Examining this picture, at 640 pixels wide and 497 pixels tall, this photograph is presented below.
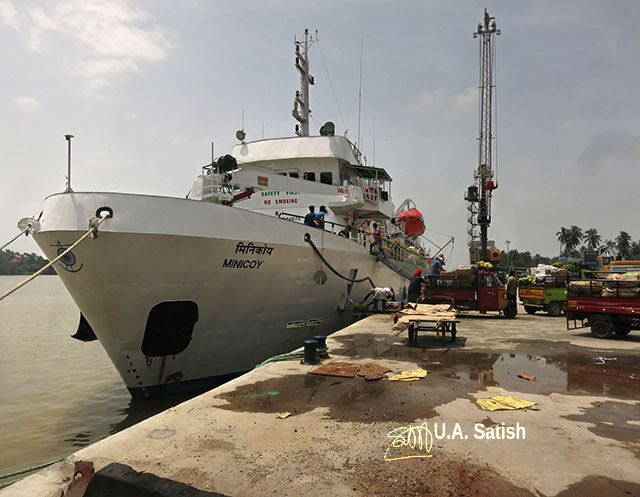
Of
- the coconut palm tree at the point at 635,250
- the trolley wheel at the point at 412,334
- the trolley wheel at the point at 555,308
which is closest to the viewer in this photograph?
the trolley wheel at the point at 412,334

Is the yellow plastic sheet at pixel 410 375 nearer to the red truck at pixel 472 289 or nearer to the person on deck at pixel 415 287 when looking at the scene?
the red truck at pixel 472 289

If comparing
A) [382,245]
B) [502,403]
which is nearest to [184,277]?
[502,403]

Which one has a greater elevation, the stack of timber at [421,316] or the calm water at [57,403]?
the stack of timber at [421,316]

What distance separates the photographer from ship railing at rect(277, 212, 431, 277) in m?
13.4

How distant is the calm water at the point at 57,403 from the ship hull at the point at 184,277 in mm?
1012

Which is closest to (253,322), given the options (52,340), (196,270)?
(196,270)

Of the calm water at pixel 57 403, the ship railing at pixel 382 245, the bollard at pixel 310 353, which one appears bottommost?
the calm water at pixel 57 403

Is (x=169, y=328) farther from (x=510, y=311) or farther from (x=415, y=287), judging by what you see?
(x=510, y=311)

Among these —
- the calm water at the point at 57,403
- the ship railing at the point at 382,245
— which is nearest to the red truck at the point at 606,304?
the ship railing at the point at 382,245

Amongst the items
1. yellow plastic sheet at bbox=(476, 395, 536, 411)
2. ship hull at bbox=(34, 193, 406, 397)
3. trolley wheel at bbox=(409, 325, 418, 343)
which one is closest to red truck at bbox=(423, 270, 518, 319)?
trolley wheel at bbox=(409, 325, 418, 343)

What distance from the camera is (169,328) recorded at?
7.64 metres

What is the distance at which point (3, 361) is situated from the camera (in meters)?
13.5

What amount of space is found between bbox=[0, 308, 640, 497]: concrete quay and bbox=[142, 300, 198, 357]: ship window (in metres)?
2.26

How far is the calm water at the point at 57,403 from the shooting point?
23.4ft
